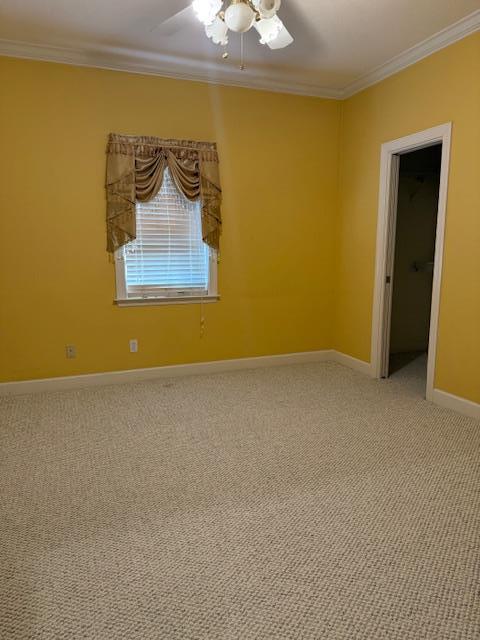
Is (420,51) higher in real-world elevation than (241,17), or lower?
higher

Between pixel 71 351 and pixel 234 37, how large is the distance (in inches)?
113

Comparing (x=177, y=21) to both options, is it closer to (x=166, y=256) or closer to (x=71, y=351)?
(x=166, y=256)

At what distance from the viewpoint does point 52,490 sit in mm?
2205

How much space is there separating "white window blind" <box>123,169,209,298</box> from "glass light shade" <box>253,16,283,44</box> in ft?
5.83

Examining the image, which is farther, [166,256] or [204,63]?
[166,256]

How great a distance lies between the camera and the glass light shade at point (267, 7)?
207cm

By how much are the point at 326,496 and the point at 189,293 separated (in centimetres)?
245

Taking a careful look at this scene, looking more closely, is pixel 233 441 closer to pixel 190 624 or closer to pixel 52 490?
pixel 52 490

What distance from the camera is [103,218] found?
371cm

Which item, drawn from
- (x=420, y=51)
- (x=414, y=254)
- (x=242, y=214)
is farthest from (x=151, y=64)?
(x=414, y=254)

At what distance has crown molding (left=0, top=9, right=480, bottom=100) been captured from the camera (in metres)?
3.13

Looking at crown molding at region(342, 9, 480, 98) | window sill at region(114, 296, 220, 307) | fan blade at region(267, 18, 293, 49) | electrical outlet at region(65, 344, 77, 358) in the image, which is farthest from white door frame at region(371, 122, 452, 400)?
electrical outlet at region(65, 344, 77, 358)

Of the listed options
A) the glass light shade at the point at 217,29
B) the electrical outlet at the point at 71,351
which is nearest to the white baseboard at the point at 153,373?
the electrical outlet at the point at 71,351

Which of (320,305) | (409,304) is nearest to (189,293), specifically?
(320,305)
